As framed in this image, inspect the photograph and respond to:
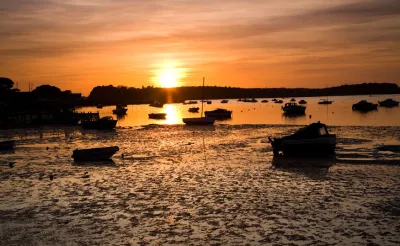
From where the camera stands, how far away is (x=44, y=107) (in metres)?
111

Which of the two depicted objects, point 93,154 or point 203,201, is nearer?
point 203,201

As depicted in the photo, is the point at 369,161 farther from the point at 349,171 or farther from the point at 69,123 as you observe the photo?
the point at 69,123

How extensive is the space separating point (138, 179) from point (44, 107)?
95.9m

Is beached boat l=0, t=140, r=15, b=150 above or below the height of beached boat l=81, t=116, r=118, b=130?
below

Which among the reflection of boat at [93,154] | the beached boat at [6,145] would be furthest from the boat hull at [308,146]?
the beached boat at [6,145]

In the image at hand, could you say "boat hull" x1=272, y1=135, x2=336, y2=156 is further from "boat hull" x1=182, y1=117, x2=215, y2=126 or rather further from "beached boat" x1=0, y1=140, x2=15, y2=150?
"boat hull" x1=182, y1=117, x2=215, y2=126

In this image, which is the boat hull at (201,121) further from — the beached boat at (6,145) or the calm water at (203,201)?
the calm water at (203,201)

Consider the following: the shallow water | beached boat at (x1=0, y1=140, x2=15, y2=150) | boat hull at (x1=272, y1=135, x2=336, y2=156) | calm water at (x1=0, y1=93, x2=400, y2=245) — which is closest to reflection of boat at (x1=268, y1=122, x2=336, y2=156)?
boat hull at (x1=272, y1=135, x2=336, y2=156)

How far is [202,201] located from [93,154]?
1707 cm

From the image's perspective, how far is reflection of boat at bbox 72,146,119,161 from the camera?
1284 inches

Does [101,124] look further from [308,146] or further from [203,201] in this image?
[203,201]

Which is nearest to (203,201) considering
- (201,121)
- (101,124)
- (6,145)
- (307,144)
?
(307,144)

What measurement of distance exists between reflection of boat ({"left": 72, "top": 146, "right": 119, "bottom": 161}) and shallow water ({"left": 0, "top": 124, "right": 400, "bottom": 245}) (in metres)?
1.57

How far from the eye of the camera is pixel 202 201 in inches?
739
